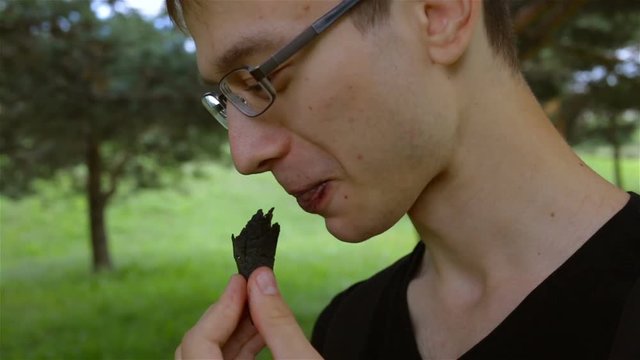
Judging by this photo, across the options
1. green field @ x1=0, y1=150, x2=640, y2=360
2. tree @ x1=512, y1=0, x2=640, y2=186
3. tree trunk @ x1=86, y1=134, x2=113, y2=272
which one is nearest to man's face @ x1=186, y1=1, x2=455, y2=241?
tree @ x1=512, y1=0, x2=640, y2=186

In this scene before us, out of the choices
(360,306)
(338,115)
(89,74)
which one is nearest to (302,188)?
(338,115)

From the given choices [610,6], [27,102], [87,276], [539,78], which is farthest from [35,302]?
[610,6]

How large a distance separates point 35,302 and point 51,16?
3.76 m

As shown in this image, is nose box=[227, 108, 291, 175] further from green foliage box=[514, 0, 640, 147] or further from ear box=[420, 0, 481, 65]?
green foliage box=[514, 0, 640, 147]

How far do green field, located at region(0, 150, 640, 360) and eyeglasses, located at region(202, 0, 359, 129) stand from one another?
498 centimetres

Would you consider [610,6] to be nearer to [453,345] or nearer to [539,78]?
[539,78]

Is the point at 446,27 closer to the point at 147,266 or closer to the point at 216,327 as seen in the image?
the point at 216,327

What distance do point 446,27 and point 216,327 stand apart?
51cm

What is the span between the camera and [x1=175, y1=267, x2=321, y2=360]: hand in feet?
3.43

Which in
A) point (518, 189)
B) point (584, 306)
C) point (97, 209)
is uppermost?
point (97, 209)

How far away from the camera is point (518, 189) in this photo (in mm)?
1131

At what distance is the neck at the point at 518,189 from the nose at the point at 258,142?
24 cm

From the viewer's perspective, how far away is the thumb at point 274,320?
1.03 meters

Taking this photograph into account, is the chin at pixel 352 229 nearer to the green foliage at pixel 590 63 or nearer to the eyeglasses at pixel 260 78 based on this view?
the eyeglasses at pixel 260 78
